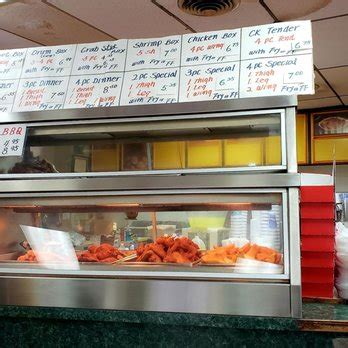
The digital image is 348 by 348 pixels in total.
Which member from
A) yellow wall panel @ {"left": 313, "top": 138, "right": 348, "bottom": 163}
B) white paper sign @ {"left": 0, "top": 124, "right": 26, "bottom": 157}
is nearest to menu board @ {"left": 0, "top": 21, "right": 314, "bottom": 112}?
white paper sign @ {"left": 0, "top": 124, "right": 26, "bottom": 157}

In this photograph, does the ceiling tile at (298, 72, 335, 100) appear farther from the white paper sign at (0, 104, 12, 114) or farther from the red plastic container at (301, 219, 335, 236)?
the white paper sign at (0, 104, 12, 114)

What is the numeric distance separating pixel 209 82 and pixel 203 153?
0.28m

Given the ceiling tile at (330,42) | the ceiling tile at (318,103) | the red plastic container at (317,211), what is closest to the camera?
the red plastic container at (317,211)

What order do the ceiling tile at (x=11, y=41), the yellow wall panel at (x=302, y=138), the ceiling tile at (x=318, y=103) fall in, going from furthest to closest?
the yellow wall panel at (x=302, y=138)
the ceiling tile at (x=318, y=103)
the ceiling tile at (x=11, y=41)

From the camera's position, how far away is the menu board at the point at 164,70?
5.79ft

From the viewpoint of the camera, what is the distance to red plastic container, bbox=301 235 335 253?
5.64 ft

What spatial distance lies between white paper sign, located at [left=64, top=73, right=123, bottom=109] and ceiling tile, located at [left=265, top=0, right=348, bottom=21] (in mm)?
1592

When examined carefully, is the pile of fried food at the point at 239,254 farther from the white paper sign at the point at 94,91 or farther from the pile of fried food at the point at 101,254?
the white paper sign at the point at 94,91

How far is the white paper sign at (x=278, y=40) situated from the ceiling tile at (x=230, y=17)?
1.35 metres

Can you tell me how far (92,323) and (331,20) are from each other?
2.82m

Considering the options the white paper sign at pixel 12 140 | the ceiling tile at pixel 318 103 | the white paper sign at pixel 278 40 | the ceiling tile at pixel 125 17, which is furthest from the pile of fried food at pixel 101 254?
the ceiling tile at pixel 318 103

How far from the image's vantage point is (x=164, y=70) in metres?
1.93

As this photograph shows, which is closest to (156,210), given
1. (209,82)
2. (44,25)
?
(209,82)

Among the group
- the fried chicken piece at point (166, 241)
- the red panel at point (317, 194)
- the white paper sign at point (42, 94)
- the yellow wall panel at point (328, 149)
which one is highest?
the yellow wall panel at point (328, 149)
